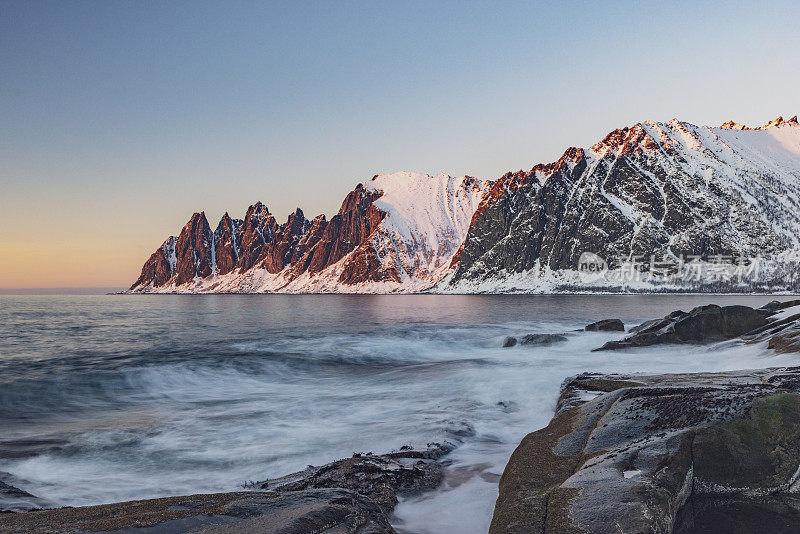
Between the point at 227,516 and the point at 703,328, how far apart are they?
2580 centimetres

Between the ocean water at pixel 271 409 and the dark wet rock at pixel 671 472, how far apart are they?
156 cm

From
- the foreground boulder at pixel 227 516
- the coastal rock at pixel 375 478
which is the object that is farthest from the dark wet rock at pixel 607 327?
the foreground boulder at pixel 227 516

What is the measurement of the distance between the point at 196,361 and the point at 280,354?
5.22 m

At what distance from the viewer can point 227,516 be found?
4203 millimetres

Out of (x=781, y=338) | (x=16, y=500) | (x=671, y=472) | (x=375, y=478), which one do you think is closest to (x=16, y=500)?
(x=16, y=500)

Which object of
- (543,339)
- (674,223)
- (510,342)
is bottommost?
(510,342)

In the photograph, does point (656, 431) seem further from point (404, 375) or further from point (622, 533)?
point (404, 375)

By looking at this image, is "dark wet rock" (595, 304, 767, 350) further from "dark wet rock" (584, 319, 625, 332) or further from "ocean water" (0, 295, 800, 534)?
"dark wet rock" (584, 319, 625, 332)

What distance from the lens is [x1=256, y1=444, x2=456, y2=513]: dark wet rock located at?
273 inches

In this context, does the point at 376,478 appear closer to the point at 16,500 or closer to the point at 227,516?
the point at 227,516

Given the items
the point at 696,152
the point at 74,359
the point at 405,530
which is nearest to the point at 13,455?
the point at 405,530

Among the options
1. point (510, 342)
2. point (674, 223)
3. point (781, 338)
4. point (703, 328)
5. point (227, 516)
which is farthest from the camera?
point (674, 223)

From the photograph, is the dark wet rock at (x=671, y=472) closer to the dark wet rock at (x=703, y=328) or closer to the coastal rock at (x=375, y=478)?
the coastal rock at (x=375, y=478)

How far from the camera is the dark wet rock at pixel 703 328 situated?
916 inches
